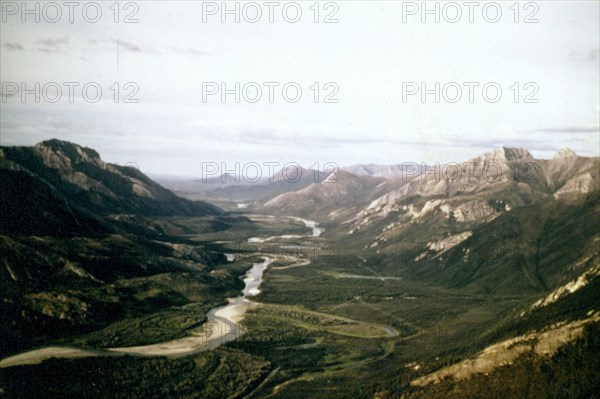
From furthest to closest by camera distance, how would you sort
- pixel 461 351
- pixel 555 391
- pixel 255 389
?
pixel 461 351, pixel 255 389, pixel 555 391

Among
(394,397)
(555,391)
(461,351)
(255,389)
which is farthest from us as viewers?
(461,351)

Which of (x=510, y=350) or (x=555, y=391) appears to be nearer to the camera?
(x=555, y=391)

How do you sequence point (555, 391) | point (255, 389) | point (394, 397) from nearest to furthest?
point (555, 391), point (394, 397), point (255, 389)

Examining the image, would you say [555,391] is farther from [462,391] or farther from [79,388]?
[79,388]

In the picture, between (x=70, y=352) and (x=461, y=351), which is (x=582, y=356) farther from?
(x=70, y=352)

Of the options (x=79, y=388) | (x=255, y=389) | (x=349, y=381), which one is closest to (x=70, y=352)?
(x=79, y=388)

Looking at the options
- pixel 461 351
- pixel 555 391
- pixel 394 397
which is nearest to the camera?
pixel 555 391

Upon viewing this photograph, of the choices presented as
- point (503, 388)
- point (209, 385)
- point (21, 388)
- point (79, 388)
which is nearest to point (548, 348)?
point (503, 388)

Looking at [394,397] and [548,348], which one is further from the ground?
[548,348]

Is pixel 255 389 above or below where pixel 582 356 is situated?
below
